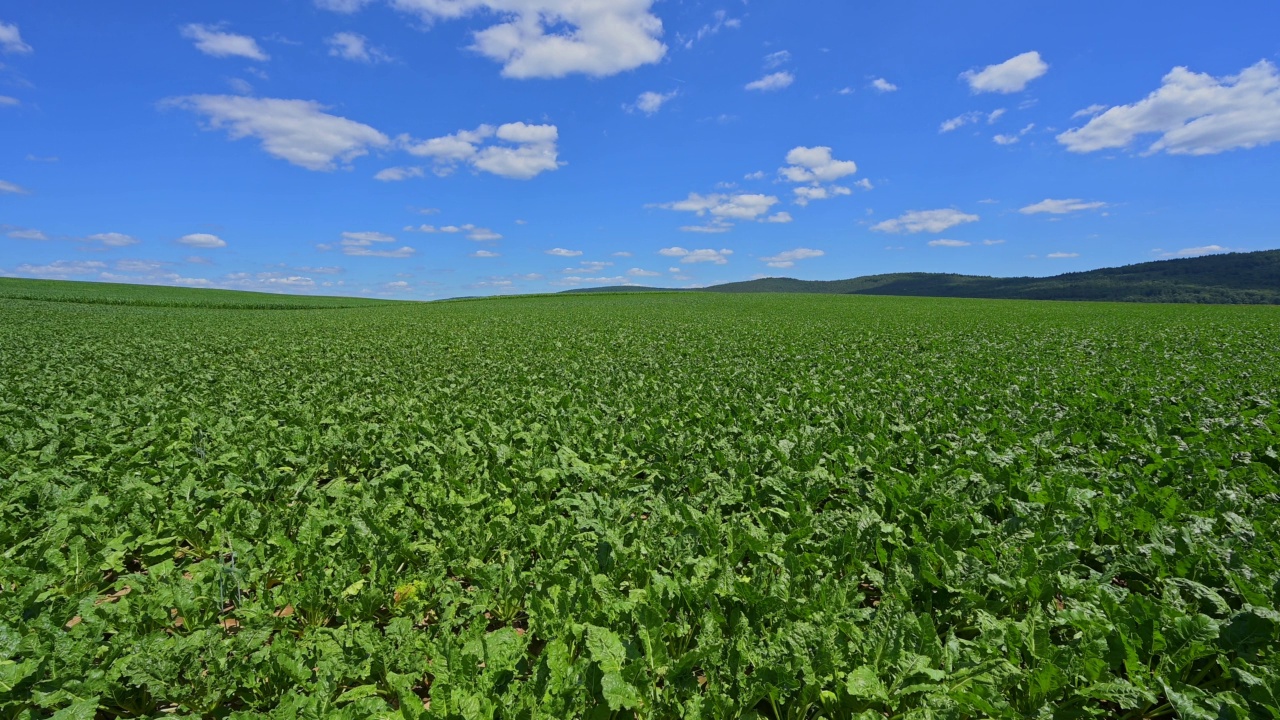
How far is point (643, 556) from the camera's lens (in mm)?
4418

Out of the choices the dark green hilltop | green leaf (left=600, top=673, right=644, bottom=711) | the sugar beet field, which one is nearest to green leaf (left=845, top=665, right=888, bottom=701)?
the sugar beet field

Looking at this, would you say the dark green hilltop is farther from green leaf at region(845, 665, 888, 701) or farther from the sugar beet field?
green leaf at region(845, 665, 888, 701)

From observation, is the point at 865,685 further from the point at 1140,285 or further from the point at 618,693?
the point at 1140,285

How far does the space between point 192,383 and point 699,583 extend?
12.9 metres

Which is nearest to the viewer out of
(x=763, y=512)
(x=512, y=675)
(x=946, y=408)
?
(x=512, y=675)

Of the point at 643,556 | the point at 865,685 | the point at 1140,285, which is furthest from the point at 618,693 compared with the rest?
the point at 1140,285

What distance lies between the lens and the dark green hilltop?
111438 millimetres

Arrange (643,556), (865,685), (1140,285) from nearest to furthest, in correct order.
A: (865,685) < (643,556) < (1140,285)

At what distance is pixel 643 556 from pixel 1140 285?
167m

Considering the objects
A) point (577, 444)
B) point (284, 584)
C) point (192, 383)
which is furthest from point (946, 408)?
point (192, 383)

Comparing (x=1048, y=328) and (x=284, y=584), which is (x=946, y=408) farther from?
(x=1048, y=328)

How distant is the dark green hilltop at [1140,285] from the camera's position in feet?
366

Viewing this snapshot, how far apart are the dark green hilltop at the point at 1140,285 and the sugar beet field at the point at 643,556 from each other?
109 meters

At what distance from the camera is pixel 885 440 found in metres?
6.95
